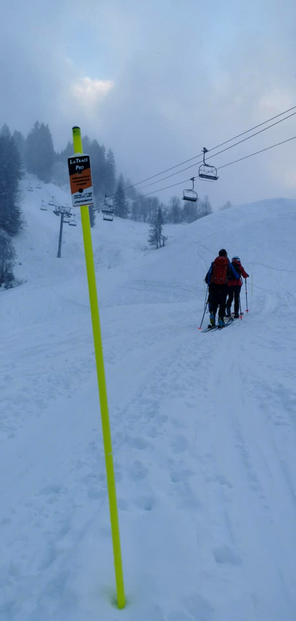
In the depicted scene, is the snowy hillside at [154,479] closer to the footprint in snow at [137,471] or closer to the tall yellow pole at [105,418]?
the footprint in snow at [137,471]

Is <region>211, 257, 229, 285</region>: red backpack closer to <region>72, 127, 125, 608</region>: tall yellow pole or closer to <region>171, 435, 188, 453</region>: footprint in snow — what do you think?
<region>171, 435, 188, 453</region>: footprint in snow

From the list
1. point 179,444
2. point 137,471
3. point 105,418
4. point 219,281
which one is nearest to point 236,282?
point 219,281

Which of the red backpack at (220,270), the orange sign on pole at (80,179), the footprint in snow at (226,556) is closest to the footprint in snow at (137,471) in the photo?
the footprint in snow at (226,556)

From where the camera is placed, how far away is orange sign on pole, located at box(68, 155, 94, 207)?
6.44ft

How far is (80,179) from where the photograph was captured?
198 centimetres

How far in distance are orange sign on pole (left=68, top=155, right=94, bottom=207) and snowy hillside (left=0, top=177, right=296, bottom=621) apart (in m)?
2.39

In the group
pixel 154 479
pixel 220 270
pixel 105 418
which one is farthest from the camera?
pixel 220 270

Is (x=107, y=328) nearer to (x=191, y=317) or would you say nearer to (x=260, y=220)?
(x=191, y=317)

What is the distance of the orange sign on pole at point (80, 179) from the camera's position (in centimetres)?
196

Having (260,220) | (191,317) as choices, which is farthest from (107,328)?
(260,220)

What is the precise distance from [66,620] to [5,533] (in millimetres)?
923

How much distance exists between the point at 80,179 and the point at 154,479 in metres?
2.62

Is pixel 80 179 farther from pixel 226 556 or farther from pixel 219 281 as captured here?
pixel 219 281

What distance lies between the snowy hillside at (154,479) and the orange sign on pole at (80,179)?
2.39 metres
